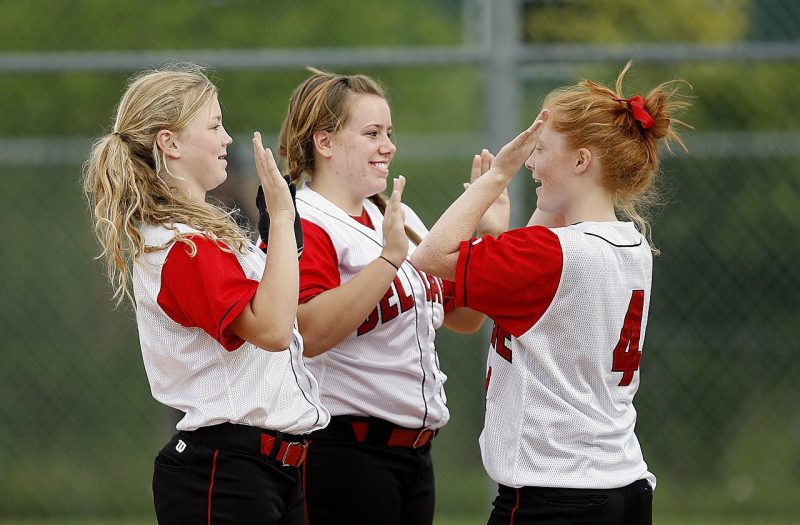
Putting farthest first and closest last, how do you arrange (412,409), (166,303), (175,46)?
(175,46) < (412,409) < (166,303)

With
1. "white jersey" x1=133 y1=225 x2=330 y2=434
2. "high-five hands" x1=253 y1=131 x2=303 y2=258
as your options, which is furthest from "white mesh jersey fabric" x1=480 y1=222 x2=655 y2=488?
"high-five hands" x1=253 y1=131 x2=303 y2=258

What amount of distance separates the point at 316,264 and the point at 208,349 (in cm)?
44

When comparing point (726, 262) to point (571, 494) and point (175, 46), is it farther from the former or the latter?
point (175, 46)

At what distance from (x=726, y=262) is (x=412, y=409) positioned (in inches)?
101

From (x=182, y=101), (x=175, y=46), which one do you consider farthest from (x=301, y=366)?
(x=175, y=46)

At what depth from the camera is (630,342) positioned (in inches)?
110

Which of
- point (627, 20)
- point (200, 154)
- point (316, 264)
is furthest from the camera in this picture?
point (627, 20)

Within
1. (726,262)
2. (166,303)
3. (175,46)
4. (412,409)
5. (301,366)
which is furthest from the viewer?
(175,46)

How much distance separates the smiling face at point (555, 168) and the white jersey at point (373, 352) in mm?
529

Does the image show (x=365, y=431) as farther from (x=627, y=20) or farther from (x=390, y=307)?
(x=627, y=20)

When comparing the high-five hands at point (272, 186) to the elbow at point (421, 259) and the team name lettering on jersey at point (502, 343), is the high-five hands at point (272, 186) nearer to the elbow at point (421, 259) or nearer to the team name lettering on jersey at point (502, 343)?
the elbow at point (421, 259)

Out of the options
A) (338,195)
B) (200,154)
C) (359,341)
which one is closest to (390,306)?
(359,341)

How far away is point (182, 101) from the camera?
277 centimetres

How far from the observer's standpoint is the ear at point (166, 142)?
8.98 ft
